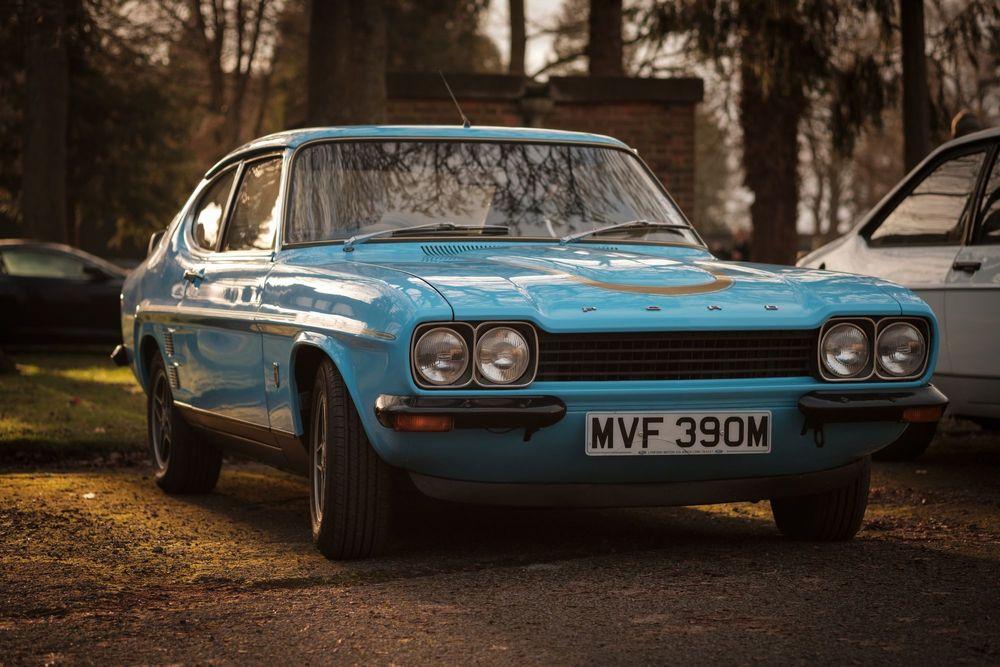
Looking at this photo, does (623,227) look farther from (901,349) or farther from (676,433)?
(676,433)

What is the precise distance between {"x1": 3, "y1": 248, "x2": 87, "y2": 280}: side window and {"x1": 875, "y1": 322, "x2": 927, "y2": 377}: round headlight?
15.9 metres

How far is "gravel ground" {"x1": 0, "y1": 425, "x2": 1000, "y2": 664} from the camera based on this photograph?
3.90 m

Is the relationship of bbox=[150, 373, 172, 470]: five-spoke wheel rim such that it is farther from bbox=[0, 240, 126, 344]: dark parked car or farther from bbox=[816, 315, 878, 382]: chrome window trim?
bbox=[0, 240, 126, 344]: dark parked car

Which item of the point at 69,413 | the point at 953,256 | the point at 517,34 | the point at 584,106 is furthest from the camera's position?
the point at 517,34

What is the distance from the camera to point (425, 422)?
457 centimetres

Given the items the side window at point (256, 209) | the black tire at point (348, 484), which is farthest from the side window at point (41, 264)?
the black tire at point (348, 484)

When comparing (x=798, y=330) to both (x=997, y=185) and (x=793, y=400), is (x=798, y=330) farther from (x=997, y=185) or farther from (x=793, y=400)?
(x=997, y=185)

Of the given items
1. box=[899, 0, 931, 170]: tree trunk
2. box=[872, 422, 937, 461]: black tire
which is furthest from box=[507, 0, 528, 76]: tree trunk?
box=[872, 422, 937, 461]: black tire

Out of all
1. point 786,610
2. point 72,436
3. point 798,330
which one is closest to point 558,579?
point 786,610

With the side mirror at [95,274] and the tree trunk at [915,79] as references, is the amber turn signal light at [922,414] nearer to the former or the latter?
the tree trunk at [915,79]

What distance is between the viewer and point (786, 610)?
4273 mm

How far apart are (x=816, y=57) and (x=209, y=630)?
39.1 ft

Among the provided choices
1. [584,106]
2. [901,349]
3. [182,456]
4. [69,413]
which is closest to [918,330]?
[901,349]

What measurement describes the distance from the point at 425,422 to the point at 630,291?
856 millimetres
